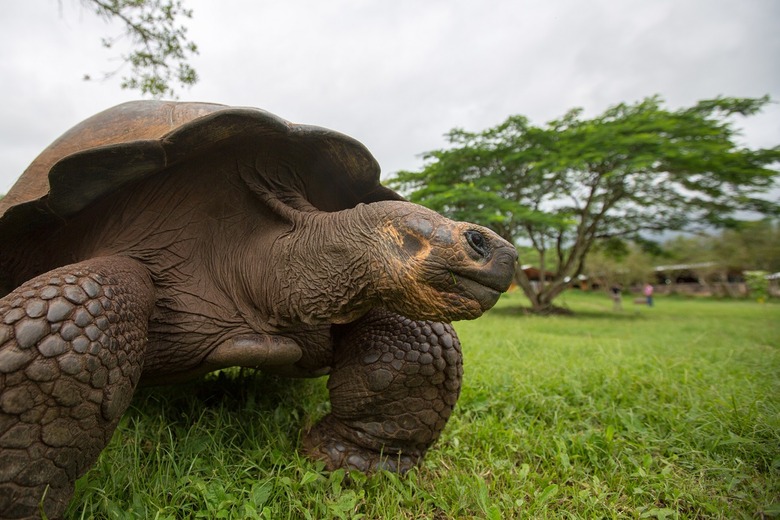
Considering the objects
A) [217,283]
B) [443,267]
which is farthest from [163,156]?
[443,267]

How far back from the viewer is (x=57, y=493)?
3.14 ft

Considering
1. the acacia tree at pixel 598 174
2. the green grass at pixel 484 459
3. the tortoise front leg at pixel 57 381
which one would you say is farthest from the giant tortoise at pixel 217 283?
the acacia tree at pixel 598 174

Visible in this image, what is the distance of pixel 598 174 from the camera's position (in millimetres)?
10766

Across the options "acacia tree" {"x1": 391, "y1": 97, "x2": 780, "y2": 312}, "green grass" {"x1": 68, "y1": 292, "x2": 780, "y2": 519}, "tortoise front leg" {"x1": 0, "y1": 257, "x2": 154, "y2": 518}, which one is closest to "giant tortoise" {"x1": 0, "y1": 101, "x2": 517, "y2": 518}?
"tortoise front leg" {"x1": 0, "y1": 257, "x2": 154, "y2": 518}

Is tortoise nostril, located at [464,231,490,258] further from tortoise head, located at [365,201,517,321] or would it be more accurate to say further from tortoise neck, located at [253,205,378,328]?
tortoise neck, located at [253,205,378,328]

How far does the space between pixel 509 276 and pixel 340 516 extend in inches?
32.4

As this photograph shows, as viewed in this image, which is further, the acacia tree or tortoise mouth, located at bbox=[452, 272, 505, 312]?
the acacia tree

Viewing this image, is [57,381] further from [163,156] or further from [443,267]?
[443,267]

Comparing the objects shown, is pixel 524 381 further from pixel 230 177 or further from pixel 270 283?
pixel 230 177

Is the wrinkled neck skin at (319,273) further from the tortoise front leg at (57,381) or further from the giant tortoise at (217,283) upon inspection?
the tortoise front leg at (57,381)

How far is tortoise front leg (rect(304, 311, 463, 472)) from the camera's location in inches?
57.3

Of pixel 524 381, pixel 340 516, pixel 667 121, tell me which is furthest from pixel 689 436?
pixel 667 121

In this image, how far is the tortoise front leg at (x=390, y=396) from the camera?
146cm

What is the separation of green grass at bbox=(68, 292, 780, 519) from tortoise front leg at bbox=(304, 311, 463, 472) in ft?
0.25
